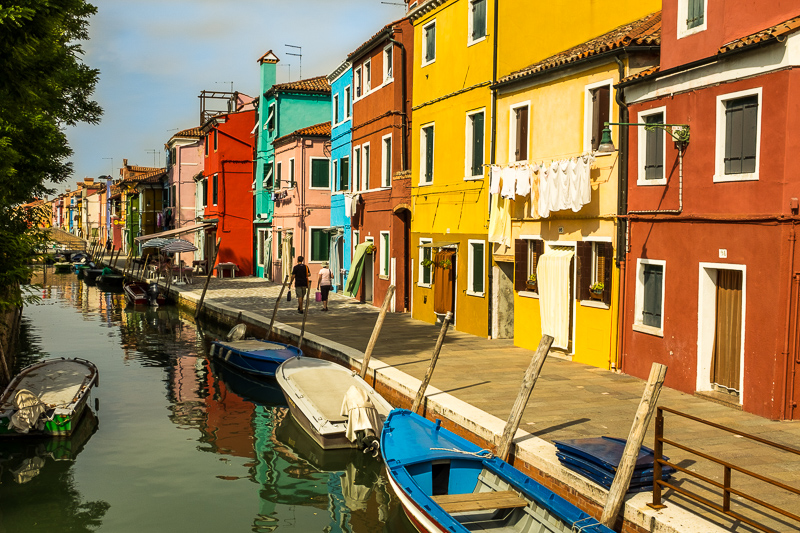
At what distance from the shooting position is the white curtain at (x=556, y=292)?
51.2 feet

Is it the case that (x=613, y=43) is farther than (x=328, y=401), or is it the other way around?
(x=613, y=43)

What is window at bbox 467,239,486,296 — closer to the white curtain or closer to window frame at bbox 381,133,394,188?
the white curtain

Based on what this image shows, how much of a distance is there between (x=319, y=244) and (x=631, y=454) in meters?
28.1

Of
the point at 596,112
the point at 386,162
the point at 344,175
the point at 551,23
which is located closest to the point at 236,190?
the point at 344,175

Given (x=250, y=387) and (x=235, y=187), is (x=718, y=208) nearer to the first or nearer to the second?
(x=250, y=387)

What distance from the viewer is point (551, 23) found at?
18.7 metres

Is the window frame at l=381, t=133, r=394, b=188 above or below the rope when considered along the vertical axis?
above

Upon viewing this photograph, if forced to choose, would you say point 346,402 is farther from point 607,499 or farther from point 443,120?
point 443,120

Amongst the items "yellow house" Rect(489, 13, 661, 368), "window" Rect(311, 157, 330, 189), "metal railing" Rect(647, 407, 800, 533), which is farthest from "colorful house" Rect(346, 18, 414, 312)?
"metal railing" Rect(647, 407, 800, 533)

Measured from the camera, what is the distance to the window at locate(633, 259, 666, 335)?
13.3 metres

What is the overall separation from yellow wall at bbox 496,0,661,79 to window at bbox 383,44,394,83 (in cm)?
711

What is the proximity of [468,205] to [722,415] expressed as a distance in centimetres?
1015

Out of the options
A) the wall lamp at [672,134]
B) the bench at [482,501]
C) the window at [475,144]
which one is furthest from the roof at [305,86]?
the bench at [482,501]

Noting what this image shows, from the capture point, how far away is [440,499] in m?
8.59
